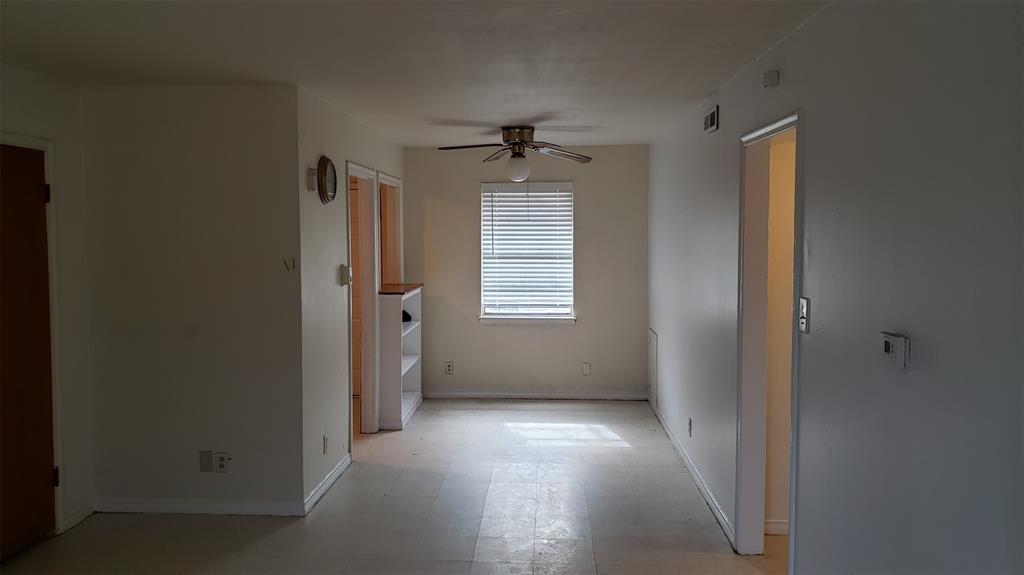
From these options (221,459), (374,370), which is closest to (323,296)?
(221,459)

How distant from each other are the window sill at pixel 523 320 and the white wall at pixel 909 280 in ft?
11.9

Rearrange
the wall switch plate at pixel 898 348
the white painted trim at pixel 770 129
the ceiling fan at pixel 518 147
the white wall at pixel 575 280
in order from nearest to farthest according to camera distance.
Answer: the wall switch plate at pixel 898 348, the white painted trim at pixel 770 129, the ceiling fan at pixel 518 147, the white wall at pixel 575 280

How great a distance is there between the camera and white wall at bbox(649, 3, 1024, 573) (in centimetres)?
142

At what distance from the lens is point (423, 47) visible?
2805 mm

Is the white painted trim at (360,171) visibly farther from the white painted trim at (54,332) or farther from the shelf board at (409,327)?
the white painted trim at (54,332)

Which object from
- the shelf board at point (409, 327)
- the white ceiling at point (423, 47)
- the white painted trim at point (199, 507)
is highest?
the white ceiling at point (423, 47)

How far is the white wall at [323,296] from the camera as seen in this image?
12.4 ft

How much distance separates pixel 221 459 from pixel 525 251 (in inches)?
134

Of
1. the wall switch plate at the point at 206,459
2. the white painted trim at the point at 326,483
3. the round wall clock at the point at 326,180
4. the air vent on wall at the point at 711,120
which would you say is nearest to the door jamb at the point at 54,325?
the wall switch plate at the point at 206,459

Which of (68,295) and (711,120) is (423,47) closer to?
(711,120)

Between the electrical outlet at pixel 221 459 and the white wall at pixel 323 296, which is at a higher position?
the white wall at pixel 323 296

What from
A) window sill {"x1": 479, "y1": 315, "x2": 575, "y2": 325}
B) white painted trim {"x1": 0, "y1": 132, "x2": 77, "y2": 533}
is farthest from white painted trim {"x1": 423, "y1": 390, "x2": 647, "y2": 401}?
white painted trim {"x1": 0, "y1": 132, "x2": 77, "y2": 533}

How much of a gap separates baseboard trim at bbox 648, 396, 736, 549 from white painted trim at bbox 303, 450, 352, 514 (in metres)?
2.24

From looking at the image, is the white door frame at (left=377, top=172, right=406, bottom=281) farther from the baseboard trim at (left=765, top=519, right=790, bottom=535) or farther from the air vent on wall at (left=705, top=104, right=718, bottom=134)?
the baseboard trim at (left=765, top=519, right=790, bottom=535)
